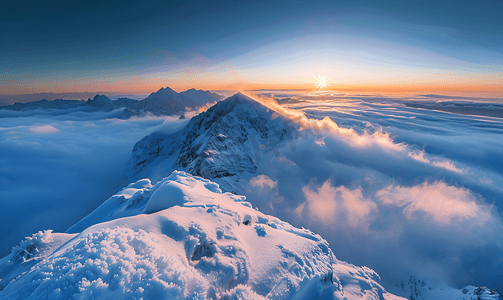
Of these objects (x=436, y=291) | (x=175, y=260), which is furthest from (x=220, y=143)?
(x=436, y=291)

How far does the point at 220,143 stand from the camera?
147 ft

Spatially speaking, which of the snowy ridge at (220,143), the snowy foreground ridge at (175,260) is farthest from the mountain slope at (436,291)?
the snowy ridge at (220,143)

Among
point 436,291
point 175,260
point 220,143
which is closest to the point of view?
point 175,260

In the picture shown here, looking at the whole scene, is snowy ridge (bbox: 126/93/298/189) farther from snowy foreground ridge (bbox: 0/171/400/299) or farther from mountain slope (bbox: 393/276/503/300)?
mountain slope (bbox: 393/276/503/300)

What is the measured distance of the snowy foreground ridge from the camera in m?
3.89

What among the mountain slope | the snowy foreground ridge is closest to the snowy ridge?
the snowy foreground ridge

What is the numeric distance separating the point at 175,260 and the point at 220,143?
40.2 m

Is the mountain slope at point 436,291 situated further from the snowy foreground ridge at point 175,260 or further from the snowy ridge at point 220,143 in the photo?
the snowy ridge at point 220,143

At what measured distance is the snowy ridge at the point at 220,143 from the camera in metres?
40.5

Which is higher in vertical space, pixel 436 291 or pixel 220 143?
pixel 220 143

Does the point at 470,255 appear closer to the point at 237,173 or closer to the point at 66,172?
the point at 237,173

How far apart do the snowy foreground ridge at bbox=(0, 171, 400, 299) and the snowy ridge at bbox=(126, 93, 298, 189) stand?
2716cm

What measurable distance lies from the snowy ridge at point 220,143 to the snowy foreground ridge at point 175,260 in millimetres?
27158

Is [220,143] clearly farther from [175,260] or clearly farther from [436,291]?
[436,291]
